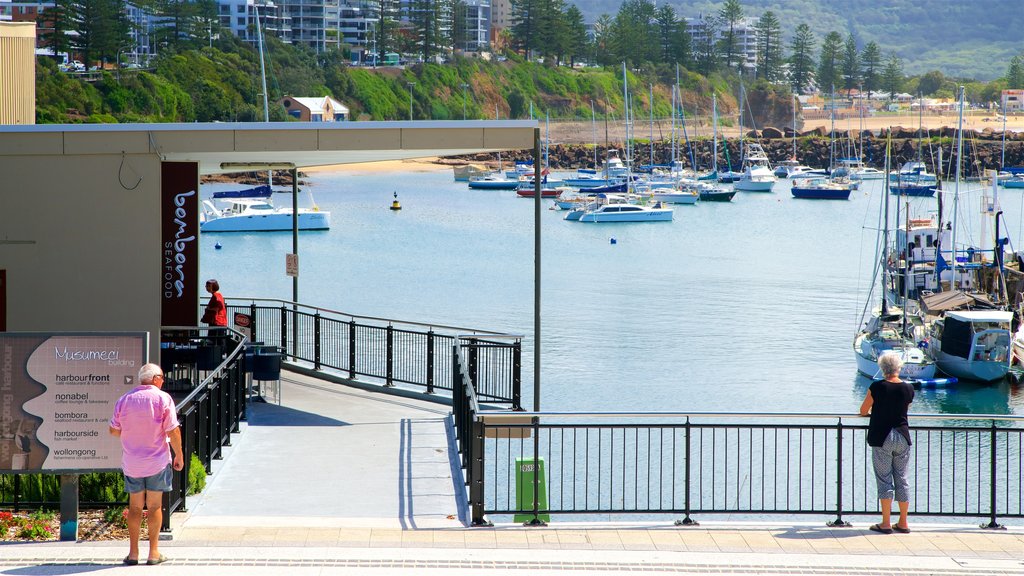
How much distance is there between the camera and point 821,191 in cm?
12231

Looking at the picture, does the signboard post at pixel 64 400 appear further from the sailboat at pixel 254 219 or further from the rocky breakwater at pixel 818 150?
the rocky breakwater at pixel 818 150

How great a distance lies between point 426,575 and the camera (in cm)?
851

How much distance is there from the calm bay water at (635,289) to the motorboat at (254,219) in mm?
833

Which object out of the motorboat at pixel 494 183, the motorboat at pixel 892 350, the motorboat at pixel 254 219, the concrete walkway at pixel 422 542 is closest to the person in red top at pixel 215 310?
the concrete walkway at pixel 422 542

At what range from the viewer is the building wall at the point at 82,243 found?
551 inches

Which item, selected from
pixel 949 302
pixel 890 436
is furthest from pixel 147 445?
pixel 949 302

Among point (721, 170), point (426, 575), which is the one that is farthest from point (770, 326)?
point (721, 170)

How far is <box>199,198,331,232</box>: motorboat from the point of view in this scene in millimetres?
84688

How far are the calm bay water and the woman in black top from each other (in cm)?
1970

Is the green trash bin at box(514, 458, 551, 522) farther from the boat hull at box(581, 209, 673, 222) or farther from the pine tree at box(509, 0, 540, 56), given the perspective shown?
the pine tree at box(509, 0, 540, 56)

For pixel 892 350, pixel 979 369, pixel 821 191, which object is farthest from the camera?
pixel 821 191

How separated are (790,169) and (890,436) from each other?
5931 inches

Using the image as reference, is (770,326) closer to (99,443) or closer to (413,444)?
(413,444)

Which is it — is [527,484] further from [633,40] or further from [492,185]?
[633,40]
